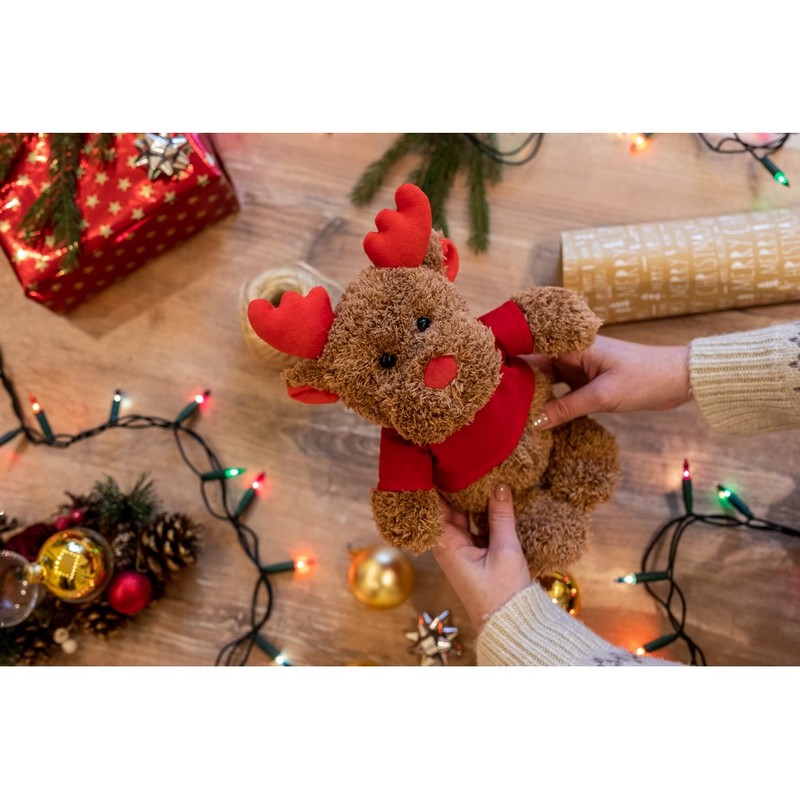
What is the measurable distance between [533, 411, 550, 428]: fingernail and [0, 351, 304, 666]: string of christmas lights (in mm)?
441

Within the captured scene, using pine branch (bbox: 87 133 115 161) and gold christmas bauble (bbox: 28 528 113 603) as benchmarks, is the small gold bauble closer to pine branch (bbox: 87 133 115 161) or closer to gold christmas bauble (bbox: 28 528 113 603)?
gold christmas bauble (bbox: 28 528 113 603)

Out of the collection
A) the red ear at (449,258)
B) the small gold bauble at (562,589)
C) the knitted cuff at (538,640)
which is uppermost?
the red ear at (449,258)

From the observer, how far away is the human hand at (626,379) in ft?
2.73

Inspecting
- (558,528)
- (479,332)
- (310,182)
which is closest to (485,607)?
(558,528)

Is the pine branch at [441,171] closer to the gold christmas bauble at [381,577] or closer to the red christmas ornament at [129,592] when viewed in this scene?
the gold christmas bauble at [381,577]

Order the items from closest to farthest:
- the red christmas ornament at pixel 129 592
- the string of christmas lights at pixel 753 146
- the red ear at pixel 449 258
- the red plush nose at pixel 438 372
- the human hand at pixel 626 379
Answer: the red plush nose at pixel 438 372
the red ear at pixel 449 258
the human hand at pixel 626 379
the red christmas ornament at pixel 129 592
the string of christmas lights at pixel 753 146

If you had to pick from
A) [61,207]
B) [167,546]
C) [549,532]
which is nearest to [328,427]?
[167,546]

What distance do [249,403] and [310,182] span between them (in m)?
0.39

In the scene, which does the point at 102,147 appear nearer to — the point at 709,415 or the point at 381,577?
the point at 381,577

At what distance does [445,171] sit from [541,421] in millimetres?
484

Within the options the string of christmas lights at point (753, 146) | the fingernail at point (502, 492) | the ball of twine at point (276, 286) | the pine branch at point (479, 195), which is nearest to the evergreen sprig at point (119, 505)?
the ball of twine at point (276, 286)

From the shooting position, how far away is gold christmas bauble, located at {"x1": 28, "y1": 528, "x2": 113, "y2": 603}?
3.00 ft

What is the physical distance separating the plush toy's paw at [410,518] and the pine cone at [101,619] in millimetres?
497
